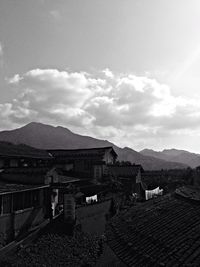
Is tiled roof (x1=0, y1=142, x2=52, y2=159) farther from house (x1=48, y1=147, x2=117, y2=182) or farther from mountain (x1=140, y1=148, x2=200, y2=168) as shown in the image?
mountain (x1=140, y1=148, x2=200, y2=168)

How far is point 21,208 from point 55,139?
108m

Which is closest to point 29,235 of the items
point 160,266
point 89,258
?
point 89,258

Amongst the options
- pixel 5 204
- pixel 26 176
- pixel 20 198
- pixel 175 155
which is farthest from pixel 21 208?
pixel 175 155

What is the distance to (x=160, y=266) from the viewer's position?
5.18 metres

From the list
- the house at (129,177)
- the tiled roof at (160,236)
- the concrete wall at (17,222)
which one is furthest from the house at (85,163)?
the tiled roof at (160,236)

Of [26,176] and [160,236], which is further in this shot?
[26,176]

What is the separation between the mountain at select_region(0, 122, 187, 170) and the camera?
106875mm

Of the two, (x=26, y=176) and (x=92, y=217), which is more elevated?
(x=26, y=176)

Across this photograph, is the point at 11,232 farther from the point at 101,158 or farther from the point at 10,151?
the point at 101,158

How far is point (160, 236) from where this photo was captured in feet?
21.6

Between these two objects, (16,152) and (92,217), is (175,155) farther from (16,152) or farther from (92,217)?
(92,217)

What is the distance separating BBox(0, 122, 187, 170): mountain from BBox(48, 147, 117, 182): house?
2450 inches

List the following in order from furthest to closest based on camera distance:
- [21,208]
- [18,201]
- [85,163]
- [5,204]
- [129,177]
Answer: [129,177] < [85,163] < [21,208] < [18,201] < [5,204]

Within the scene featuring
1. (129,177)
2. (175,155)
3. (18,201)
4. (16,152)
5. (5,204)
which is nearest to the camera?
(5,204)
